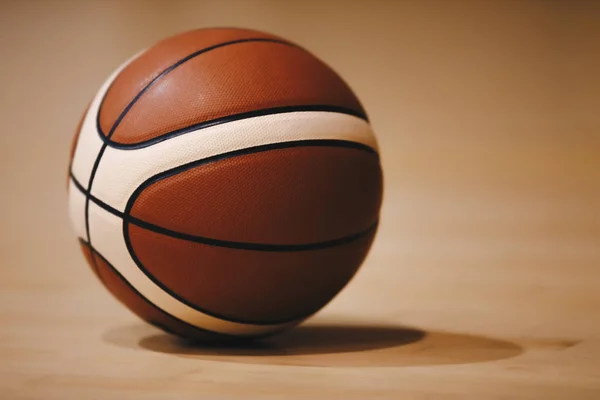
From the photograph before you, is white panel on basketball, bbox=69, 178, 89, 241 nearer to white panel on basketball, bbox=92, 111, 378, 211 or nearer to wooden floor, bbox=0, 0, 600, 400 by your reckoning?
white panel on basketball, bbox=92, 111, 378, 211

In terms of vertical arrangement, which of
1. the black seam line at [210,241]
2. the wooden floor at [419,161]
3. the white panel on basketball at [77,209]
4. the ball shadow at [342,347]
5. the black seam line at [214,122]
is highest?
the wooden floor at [419,161]

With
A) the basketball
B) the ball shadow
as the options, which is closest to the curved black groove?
the basketball

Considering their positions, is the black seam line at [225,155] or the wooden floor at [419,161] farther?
the wooden floor at [419,161]

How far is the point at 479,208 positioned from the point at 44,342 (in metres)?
3.07

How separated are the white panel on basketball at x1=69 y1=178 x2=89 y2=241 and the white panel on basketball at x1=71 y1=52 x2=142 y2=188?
0.03m

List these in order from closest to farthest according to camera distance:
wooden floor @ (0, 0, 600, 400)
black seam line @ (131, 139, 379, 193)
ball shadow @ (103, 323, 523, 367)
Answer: black seam line @ (131, 139, 379, 193) < ball shadow @ (103, 323, 523, 367) < wooden floor @ (0, 0, 600, 400)

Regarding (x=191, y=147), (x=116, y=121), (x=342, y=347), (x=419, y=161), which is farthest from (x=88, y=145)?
(x=419, y=161)

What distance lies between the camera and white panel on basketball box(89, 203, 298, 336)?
175 cm

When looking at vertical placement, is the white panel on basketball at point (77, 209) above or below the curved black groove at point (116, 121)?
below

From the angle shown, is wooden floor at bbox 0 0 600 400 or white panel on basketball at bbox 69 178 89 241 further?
wooden floor at bbox 0 0 600 400

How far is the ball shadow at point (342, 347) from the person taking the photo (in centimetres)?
179

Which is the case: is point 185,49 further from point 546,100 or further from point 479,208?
point 546,100

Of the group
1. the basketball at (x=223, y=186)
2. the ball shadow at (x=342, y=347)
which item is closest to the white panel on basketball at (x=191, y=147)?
the basketball at (x=223, y=186)

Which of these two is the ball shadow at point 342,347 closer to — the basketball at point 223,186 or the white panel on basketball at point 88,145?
the basketball at point 223,186
